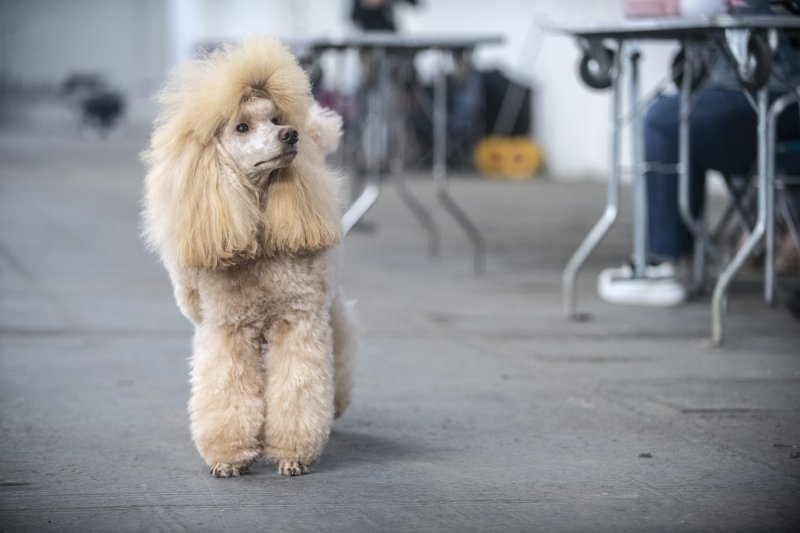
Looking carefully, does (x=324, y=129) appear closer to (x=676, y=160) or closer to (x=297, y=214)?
Result: (x=297, y=214)

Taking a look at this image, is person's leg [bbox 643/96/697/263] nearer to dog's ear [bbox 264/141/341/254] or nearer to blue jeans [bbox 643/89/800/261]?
blue jeans [bbox 643/89/800/261]

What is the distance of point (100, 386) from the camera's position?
4711 mm

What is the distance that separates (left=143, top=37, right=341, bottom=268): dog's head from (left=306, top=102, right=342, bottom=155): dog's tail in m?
0.22

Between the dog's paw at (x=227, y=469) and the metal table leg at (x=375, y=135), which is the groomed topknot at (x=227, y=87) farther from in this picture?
the metal table leg at (x=375, y=135)

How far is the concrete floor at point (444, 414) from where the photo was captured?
3.21m

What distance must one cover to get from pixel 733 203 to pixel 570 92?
989 cm

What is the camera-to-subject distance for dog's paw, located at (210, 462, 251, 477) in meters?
3.50

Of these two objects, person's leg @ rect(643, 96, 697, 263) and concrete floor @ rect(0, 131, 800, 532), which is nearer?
concrete floor @ rect(0, 131, 800, 532)

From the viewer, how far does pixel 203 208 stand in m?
3.35

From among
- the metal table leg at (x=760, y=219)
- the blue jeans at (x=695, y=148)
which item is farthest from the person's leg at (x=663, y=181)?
the metal table leg at (x=760, y=219)

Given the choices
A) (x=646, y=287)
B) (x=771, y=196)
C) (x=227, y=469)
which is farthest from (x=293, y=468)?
(x=646, y=287)

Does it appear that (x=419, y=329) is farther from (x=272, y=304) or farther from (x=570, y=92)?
(x=570, y=92)

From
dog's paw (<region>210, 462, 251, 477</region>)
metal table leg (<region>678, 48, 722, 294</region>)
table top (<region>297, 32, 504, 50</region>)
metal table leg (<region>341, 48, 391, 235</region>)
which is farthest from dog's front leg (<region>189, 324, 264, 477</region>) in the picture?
table top (<region>297, 32, 504, 50</region>)

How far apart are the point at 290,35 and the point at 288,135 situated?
21.7 meters
